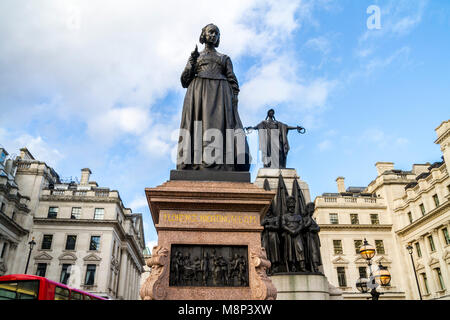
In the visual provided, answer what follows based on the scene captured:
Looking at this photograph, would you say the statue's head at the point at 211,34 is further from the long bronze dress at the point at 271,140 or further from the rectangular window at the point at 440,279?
the rectangular window at the point at 440,279

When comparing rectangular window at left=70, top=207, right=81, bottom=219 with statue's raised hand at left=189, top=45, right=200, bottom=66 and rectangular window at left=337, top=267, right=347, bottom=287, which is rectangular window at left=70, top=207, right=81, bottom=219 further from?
statue's raised hand at left=189, top=45, right=200, bottom=66

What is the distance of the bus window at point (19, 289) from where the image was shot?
14039mm

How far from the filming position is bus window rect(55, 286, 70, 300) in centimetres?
1542

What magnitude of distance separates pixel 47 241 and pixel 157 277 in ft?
161

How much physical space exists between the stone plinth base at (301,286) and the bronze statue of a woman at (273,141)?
17.0ft

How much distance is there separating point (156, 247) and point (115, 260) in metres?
51.5

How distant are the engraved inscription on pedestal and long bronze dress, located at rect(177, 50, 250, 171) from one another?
2.01 metres

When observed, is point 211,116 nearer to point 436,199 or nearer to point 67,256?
point 436,199

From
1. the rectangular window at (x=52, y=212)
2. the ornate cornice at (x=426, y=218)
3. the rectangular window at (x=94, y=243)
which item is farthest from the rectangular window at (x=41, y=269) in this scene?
the ornate cornice at (x=426, y=218)

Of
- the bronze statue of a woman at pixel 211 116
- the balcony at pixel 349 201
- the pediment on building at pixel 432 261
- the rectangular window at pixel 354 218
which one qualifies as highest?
the balcony at pixel 349 201

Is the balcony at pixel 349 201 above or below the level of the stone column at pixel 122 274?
above

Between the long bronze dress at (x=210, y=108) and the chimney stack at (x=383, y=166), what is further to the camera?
the chimney stack at (x=383, y=166)

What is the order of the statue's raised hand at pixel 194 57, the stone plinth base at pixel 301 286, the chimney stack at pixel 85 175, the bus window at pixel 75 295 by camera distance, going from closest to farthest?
the statue's raised hand at pixel 194 57 → the stone plinth base at pixel 301 286 → the bus window at pixel 75 295 → the chimney stack at pixel 85 175
